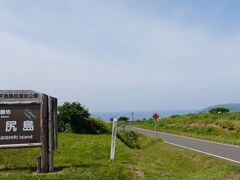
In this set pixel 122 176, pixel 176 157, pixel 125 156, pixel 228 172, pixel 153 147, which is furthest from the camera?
pixel 153 147

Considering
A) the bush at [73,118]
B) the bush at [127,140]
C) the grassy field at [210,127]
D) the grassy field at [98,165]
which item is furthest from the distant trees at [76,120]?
the grassy field at [210,127]

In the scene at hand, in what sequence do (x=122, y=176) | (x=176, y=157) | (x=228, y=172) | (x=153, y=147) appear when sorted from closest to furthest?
(x=122, y=176) < (x=228, y=172) < (x=176, y=157) < (x=153, y=147)

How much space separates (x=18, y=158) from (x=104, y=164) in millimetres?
3322

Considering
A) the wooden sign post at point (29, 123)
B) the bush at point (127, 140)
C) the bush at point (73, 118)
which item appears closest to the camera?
the wooden sign post at point (29, 123)

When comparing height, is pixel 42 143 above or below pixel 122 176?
above

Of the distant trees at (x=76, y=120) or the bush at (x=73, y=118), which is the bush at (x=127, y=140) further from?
the bush at (x=73, y=118)

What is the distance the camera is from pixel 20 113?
488 inches

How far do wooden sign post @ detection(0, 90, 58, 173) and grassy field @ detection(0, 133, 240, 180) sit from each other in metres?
0.71

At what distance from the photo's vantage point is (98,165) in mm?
13195

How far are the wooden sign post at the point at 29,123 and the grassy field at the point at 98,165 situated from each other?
706 millimetres

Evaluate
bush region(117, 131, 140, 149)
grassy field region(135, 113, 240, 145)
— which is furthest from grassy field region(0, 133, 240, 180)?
grassy field region(135, 113, 240, 145)

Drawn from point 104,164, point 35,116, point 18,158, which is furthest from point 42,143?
point 18,158

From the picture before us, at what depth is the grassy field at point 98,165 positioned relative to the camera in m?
11.9

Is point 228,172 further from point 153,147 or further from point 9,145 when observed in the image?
point 153,147
